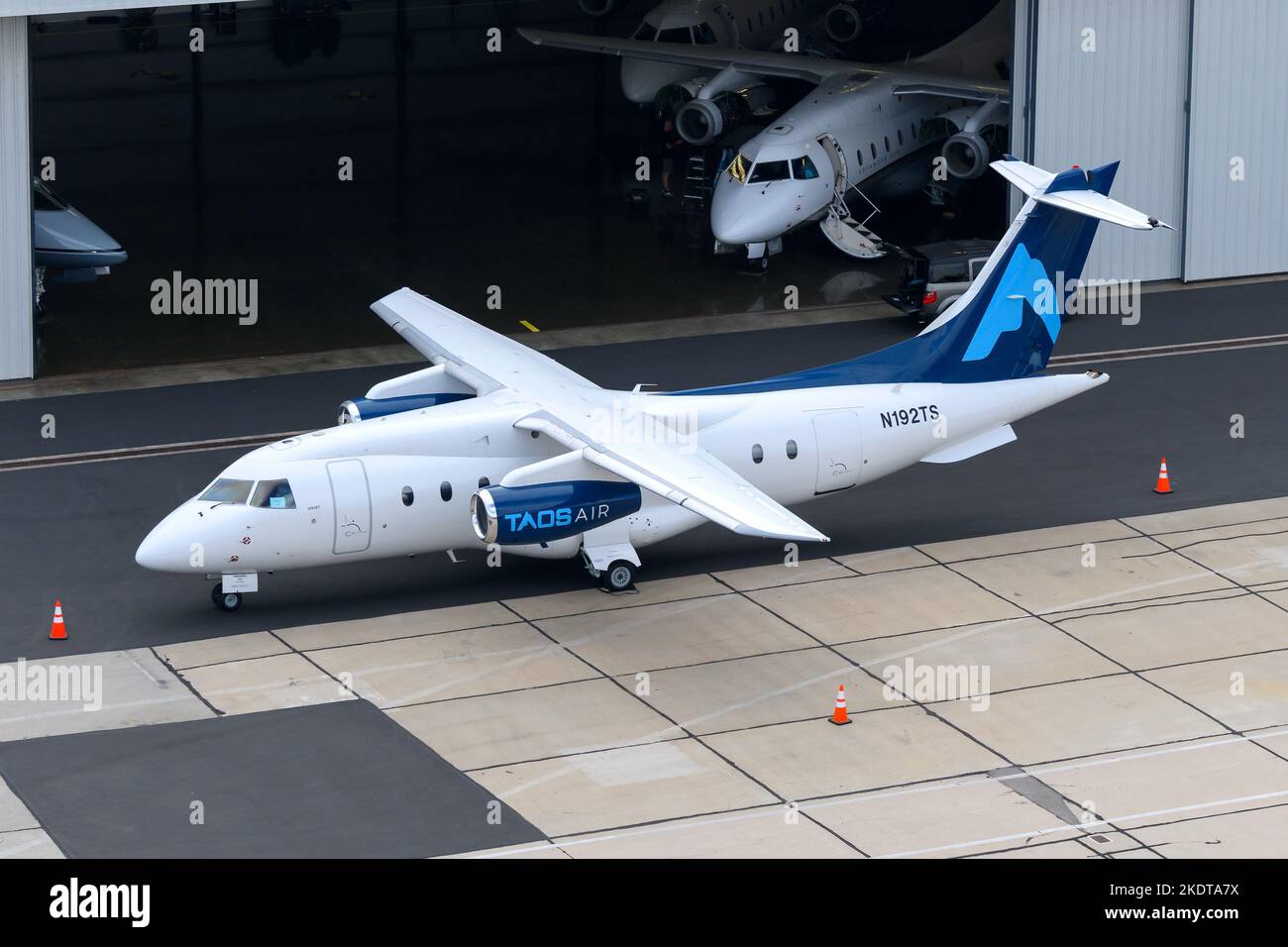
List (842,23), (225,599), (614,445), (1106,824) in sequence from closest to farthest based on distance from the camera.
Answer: (1106,824)
(614,445)
(225,599)
(842,23)

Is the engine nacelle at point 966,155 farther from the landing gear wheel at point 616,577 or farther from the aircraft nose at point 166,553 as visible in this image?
the aircraft nose at point 166,553

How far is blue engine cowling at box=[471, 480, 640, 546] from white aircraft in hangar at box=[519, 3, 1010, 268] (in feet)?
57.3

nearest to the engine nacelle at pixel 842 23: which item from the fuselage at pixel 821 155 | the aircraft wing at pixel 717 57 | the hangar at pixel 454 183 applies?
the aircraft wing at pixel 717 57

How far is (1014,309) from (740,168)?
1520 centimetres

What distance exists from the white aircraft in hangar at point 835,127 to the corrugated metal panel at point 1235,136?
5062 mm

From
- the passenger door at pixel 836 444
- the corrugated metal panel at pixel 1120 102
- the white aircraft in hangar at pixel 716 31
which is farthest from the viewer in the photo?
the white aircraft in hangar at pixel 716 31

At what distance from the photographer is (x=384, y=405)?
114 ft

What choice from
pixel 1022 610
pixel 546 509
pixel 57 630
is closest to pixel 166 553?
pixel 57 630

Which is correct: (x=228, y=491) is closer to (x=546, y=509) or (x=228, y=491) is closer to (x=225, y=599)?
(x=225, y=599)

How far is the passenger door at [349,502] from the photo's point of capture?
31875mm

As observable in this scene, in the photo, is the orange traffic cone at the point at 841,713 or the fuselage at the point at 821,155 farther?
the fuselage at the point at 821,155

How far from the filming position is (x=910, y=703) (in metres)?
29.8

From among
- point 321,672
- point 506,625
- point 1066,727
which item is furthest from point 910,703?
point 321,672

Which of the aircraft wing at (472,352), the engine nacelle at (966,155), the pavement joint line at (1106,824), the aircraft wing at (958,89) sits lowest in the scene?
the pavement joint line at (1106,824)
